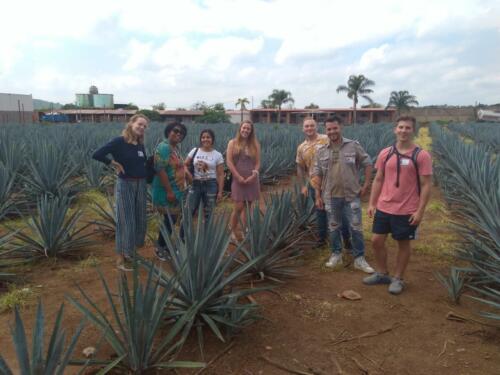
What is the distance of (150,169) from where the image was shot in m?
4.04

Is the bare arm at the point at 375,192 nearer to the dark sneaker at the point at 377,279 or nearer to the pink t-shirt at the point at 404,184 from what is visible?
the pink t-shirt at the point at 404,184

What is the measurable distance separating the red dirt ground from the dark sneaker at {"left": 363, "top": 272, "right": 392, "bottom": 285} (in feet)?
0.23

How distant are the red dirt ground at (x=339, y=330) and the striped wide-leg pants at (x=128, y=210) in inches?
11.5

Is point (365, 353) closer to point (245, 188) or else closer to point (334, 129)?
point (334, 129)

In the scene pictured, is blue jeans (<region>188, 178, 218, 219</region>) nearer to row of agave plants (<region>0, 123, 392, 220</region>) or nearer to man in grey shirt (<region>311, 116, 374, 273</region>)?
man in grey shirt (<region>311, 116, 374, 273</region>)

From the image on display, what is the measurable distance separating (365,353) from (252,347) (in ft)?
2.26

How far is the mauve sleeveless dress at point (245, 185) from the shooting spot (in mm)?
4605

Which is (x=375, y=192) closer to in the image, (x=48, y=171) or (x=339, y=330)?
(x=339, y=330)

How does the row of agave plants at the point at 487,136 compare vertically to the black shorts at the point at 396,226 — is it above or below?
above

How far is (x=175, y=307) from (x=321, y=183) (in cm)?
197

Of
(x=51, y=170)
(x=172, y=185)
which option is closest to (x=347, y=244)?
(x=172, y=185)

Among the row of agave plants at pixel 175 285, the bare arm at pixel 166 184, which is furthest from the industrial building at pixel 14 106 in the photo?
the bare arm at pixel 166 184

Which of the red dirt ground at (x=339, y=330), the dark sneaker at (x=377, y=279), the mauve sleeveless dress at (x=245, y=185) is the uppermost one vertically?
the mauve sleeveless dress at (x=245, y=185)

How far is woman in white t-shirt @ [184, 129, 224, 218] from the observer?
4.48 m
